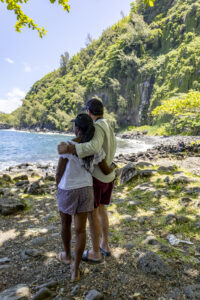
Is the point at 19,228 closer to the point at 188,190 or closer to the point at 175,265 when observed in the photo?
the point at 175,265

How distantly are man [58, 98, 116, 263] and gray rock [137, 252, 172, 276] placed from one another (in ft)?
1.55

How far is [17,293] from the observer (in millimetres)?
1825

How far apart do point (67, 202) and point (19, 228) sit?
2.35 meters

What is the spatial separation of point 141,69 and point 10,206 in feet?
177

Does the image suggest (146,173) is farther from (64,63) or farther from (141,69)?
(64,63)

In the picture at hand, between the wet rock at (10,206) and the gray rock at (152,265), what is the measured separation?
3287mm

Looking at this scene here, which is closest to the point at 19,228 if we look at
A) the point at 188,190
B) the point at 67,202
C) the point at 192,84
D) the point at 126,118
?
the point at 67,202

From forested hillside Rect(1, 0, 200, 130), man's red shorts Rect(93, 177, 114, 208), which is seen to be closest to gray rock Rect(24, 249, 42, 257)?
man's red shorts Rect(93, 177, 114, 208)

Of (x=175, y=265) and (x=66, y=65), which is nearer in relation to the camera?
(x=175, y=265)

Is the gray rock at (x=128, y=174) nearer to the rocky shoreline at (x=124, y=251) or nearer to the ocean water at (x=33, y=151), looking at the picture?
the rocky shoreline at (x=124, y=251)

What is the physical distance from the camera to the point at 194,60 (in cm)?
3375

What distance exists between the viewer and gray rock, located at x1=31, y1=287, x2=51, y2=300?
71.2 inches

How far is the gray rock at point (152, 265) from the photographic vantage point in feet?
6.95

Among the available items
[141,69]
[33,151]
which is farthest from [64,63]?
[33,151]
